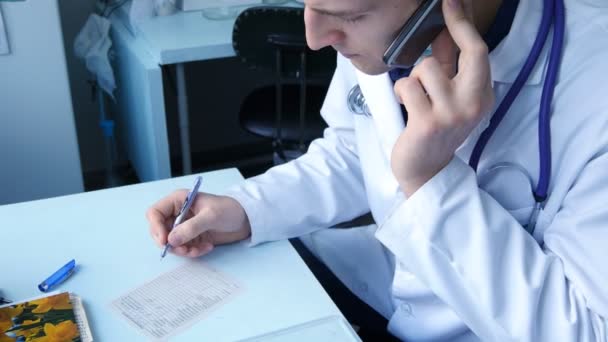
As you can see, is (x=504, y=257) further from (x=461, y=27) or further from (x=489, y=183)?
(x=461, y=27)

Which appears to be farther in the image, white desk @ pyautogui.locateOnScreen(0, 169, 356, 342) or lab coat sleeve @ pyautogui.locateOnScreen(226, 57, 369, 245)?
lab coat sleeve @ pyautogui.locateOnScreen(226, 57, 369, 245)

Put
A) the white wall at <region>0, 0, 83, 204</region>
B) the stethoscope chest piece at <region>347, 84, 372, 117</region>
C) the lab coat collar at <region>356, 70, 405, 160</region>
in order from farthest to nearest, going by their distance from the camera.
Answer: the white wall at <region>0, 0, 83, 204</region> → the stethoscope chest piece at <region>347, 84, 372, 117</region> → the lab coat collar at <region>356, 70, 405, 160</region>

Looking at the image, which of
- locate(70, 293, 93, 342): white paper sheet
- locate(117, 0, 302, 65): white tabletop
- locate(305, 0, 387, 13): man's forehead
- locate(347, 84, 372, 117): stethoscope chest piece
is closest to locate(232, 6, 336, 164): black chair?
locate(117, 0, 302, 65): white tabletop

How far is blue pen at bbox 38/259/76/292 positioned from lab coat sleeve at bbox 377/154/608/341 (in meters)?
0.43

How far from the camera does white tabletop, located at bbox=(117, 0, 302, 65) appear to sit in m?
1.76

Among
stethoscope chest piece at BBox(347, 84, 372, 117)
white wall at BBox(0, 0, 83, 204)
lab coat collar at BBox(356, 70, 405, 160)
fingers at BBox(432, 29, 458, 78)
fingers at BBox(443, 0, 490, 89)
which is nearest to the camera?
fingers at BBox(443, 0, 490, 89)

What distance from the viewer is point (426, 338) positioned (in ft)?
3.00

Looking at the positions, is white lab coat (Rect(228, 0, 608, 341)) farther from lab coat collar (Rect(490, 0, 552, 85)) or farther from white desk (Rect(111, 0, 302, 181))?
white desk (Rect(111, 0, 302, 181))

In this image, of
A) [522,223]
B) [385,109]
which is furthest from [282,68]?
[522,223]

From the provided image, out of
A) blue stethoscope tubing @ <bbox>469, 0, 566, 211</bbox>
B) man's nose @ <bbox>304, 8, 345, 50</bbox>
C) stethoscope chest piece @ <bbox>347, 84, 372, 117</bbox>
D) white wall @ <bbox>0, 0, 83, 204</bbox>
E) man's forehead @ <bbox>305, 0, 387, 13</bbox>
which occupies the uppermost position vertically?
man's forehead @ <bbox>305, 0, 387, 13</bbox>

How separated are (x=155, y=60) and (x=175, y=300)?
3.69ft

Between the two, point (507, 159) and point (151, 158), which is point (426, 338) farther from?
point (151, 158)

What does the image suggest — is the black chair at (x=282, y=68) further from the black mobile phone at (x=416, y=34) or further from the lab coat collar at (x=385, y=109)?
the black mobile phone at (x=416, y=34)

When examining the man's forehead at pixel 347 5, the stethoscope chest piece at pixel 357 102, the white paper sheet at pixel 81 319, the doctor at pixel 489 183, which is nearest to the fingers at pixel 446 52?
the doctor at pixel 489 183
